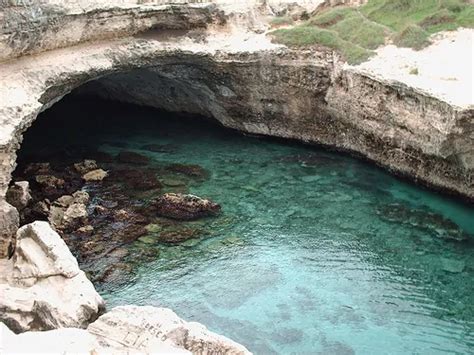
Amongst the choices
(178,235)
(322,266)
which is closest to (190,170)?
(178,235)

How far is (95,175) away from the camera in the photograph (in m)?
18.5

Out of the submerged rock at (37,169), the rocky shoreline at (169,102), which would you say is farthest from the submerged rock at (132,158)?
the submerged rock at (37,169)

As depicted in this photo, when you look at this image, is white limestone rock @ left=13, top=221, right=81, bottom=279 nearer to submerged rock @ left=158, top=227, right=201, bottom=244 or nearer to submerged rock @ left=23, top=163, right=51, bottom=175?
submerged rock @ left=158, top=227, right=201, bottom=244

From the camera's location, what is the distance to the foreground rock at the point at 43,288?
10.1m

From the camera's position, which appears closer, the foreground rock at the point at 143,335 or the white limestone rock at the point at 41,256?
the foreground rock at the point at 143,335

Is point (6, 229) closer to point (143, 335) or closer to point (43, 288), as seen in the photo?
point (43, 288)

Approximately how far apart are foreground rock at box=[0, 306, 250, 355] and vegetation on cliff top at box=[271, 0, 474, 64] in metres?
11.9

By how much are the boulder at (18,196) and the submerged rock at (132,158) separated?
410 cm

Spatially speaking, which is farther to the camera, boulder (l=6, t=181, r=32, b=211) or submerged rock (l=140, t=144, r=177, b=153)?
submerged rock (l=140, t=144, r=177, b=153)

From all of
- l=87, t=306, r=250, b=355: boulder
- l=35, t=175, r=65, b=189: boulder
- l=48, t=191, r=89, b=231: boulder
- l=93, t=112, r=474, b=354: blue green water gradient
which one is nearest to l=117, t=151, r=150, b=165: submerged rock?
l=93, t=112, r=474, b=354: blue green water gradient

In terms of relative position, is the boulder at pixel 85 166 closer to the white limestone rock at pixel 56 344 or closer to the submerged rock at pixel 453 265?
the submerged rock at pixel 453 265

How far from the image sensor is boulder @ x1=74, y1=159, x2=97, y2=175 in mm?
18969

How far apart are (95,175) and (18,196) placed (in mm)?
2948

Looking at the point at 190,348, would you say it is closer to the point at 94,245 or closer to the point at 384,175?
the point at 94,245
